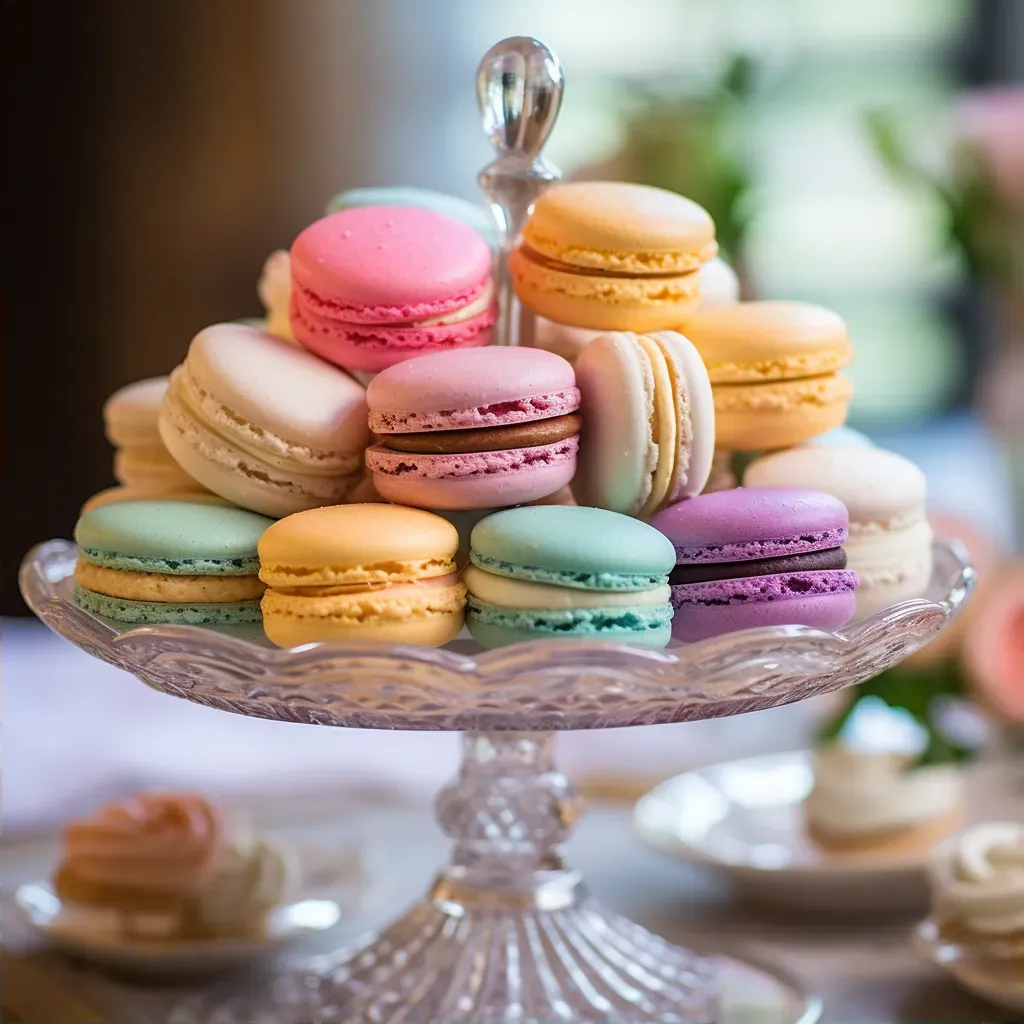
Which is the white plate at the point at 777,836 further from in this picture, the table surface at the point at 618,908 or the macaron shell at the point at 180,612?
the macaron shell at the point at 180,612

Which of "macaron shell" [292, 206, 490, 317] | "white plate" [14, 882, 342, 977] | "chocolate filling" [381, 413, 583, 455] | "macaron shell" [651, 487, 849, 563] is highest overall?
"macaron shell" [292, 206, 490, 317]

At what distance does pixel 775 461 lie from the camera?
2.52 ft

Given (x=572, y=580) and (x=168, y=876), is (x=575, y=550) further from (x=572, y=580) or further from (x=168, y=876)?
(x=168, y=876)

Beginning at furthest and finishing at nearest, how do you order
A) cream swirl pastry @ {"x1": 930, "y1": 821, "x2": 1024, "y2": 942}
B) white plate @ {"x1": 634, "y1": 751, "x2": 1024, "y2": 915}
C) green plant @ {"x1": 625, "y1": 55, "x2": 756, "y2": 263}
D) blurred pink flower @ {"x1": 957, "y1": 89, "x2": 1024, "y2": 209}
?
green plant @ {"x1": 625, "y1": 55, "x2": 756, "y2": 263} < blurred pink flower @ {"x1": 957, "y1": 89, "x2": 1024, "y2": 209} < white plate @ {"x1": 634, "y1": 751, "x2": 1024, "y2": 915} < cream swirl pastry @ {"x1": 930, "y1": 821, "x2": 1024, "y2": 942}

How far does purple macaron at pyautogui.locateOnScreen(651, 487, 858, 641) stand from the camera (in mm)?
672

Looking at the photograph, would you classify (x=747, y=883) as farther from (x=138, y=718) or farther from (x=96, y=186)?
(x=96, y=186)

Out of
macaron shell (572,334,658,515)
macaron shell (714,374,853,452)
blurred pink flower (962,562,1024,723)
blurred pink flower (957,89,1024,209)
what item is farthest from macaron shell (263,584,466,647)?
blurred pink flower (957,89,1024,209)

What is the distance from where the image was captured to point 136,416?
Result: 823 mm

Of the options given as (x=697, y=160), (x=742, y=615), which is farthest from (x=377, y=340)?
(x=697, y=160)

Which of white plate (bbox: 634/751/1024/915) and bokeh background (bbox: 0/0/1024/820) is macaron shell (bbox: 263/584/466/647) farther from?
bokeh background (bbox: 0/0/1024/820)

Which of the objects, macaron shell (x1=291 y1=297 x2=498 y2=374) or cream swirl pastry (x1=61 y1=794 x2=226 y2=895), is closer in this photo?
macaron shell (x1=291 y1=297 x2=498 y2=374)

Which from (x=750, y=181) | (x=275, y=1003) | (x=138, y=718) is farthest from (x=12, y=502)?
(x=275, y=1003)

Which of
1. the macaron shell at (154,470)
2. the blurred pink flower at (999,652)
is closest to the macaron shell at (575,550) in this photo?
the macaron shell at (154,470)

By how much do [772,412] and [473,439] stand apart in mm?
187
